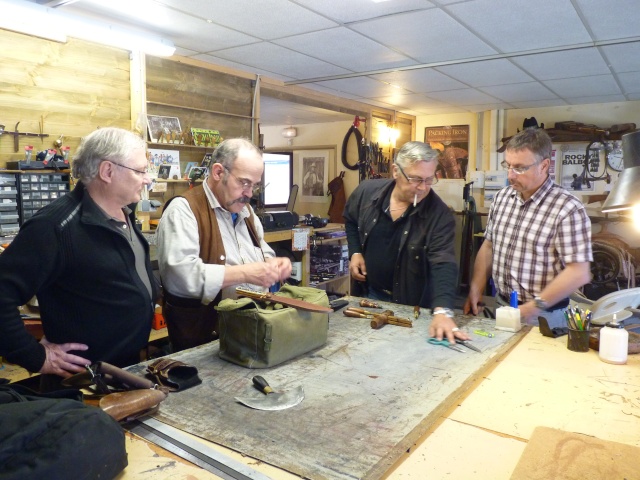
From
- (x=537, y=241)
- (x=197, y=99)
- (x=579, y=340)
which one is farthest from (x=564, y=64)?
(x=579, y=340)

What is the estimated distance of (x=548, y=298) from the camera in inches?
89.0

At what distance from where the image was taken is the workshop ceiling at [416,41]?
2.89 metres

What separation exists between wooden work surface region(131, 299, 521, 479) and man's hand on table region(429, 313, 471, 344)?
5 centimetres

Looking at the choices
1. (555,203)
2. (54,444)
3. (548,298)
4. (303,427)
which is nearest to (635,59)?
(555,203)

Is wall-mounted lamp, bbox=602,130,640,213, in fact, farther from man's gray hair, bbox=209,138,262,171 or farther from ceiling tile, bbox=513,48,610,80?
ceiling tile, bbox=513,48,610,80

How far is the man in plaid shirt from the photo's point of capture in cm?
227

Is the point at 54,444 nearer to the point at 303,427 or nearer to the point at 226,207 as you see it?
the point at 303,427

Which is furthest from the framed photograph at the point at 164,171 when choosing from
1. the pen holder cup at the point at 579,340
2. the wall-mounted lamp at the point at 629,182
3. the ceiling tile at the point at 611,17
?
the wall-mounted lamp at the point at 629,182

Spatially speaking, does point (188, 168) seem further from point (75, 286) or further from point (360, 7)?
point (75, 286)

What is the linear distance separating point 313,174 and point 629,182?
672cm

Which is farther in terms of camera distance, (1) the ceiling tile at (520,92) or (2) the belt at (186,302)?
(1) the ceiling tile at (520,92)

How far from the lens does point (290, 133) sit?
8.13 m

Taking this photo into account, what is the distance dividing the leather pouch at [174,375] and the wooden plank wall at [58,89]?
2362 mm

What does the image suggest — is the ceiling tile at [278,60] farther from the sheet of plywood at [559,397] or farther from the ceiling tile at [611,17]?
the sheet of plywood at [559,397]
